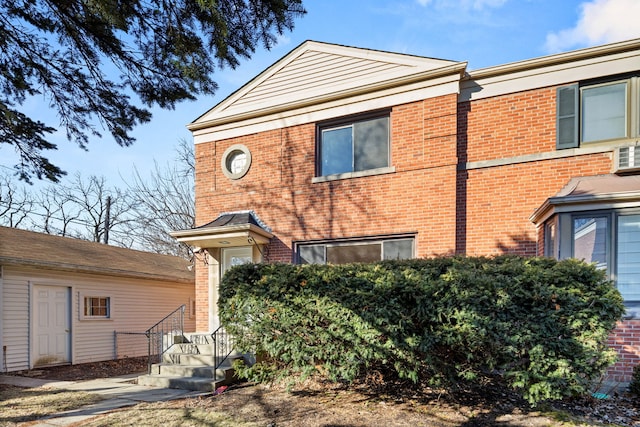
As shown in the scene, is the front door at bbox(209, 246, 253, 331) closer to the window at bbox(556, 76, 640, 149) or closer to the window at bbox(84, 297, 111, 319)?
the window at bbox(84, 297, 111, 319)

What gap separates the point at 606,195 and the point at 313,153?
5862 millimetres

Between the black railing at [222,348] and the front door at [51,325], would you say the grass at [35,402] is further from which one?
the front door at [51,325]

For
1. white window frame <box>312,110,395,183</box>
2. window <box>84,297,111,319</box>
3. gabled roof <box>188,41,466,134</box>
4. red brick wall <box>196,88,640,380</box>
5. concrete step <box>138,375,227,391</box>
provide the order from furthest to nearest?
window <box>84,297,111,319</box>
white window frame <box>312,110,395,183</box>
gabled roof <box>188,41,466,134</box>
red brick wall <box>196,88,640,380</box>
concrete step <box>138,375,227,391</box>

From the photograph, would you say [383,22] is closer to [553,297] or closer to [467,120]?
[467,120]

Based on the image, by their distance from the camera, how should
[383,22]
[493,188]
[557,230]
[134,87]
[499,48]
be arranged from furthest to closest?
[499,48] < [493,188] < [383,22] < [557,230] < [134,87]

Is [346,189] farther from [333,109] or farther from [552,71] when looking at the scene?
[552,71]

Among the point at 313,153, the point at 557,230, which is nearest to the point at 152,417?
the point at 313,153

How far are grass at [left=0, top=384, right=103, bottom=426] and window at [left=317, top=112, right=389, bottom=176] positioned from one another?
21.8ft

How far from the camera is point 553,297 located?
4.80 metres

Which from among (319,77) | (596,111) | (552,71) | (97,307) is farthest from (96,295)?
(596,111)

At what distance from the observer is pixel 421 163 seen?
827 centimetres

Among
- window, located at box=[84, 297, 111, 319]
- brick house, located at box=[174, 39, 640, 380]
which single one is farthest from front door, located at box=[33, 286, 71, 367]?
brick house, located at box=[174, 39, 640, 380]

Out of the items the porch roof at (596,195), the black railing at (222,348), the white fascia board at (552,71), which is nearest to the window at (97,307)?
the black railing at (222,348)

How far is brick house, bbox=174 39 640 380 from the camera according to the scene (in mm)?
6723
